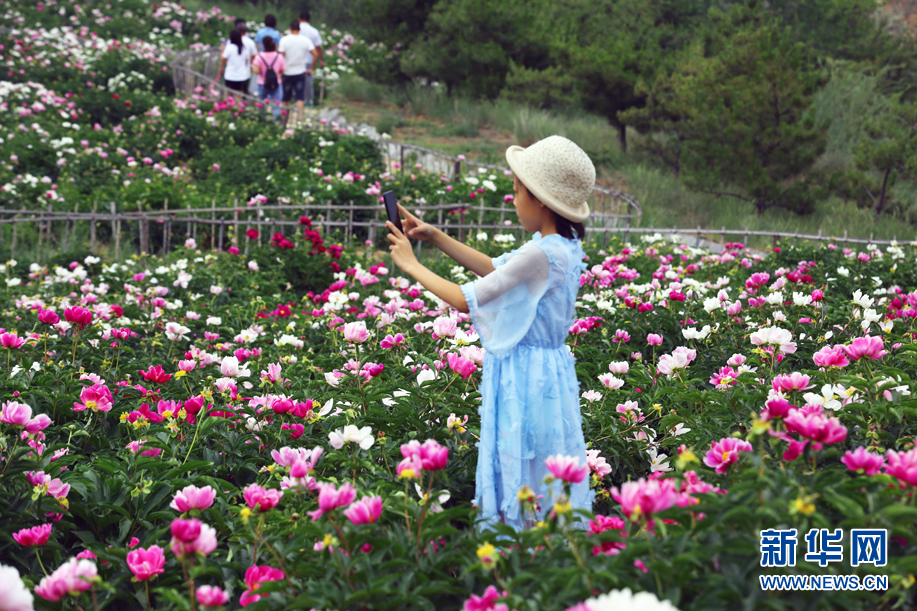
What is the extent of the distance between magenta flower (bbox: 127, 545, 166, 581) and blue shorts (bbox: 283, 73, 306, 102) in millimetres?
10606

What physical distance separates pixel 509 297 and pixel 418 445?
0.55 meters

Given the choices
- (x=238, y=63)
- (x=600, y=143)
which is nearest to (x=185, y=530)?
(x=238, y=63)

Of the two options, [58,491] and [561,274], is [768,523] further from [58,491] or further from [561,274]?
[58,491]

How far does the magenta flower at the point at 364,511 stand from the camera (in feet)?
4.94

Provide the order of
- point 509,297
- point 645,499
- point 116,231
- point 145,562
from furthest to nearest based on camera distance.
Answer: point 116,231 < point 509,297 < point 145,562 < point 645,499

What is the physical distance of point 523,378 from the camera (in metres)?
2.03

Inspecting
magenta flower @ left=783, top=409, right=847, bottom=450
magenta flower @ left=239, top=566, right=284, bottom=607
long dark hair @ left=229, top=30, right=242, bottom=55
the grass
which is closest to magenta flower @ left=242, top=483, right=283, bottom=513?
magenta flower @ left=239, top=566, right=284, bottom=607

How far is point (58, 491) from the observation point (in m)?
1.92

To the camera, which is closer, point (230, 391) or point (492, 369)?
point (492, 369)

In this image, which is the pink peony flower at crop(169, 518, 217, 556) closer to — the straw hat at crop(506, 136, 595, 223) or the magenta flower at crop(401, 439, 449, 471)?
the magenta flower at crop(401, 439, 449, 471)

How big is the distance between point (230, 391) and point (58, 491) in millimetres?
Answer: 748

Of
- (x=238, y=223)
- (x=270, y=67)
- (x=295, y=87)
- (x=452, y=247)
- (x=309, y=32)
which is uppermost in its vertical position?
(x=309, y=32)

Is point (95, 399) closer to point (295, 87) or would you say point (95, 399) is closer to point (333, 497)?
point (333, 497)

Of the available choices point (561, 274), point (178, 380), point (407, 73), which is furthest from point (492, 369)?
point (407, 73)
